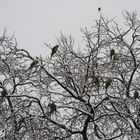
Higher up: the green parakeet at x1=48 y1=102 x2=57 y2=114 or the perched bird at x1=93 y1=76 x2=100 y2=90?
the perched bird at x1=93 y1=76 x2=100 y2=90

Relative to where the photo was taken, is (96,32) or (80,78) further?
(96,32)

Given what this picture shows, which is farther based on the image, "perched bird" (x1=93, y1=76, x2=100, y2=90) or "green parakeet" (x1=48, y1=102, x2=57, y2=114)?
"perched bird" (x1=93, y1=76, x2=100, y2=90)

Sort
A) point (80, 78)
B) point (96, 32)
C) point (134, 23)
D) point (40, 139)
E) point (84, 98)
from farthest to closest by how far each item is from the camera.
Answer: point (134, 23) < point (96, 32) < point (80, 78) < point (84, 98) < point (40, 139)

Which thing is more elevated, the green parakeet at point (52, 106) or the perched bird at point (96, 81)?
the perched bird at point (96, 81)

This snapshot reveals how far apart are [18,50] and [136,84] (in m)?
4.48

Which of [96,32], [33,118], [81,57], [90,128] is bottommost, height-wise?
[33,118]

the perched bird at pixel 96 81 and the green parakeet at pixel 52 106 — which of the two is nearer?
the green parakeet at pixel 52 106

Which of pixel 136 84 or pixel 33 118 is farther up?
pixel 136 84

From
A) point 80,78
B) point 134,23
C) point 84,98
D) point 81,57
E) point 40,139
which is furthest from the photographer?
point 134,23

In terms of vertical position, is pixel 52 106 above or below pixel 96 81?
below

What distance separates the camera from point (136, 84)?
10.1 m

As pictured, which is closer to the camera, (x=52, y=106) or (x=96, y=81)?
(x=52, y=106)

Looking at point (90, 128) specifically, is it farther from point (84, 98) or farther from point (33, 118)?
point (33, 118)

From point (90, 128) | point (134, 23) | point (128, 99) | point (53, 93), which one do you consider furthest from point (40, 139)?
point (134, 23)
